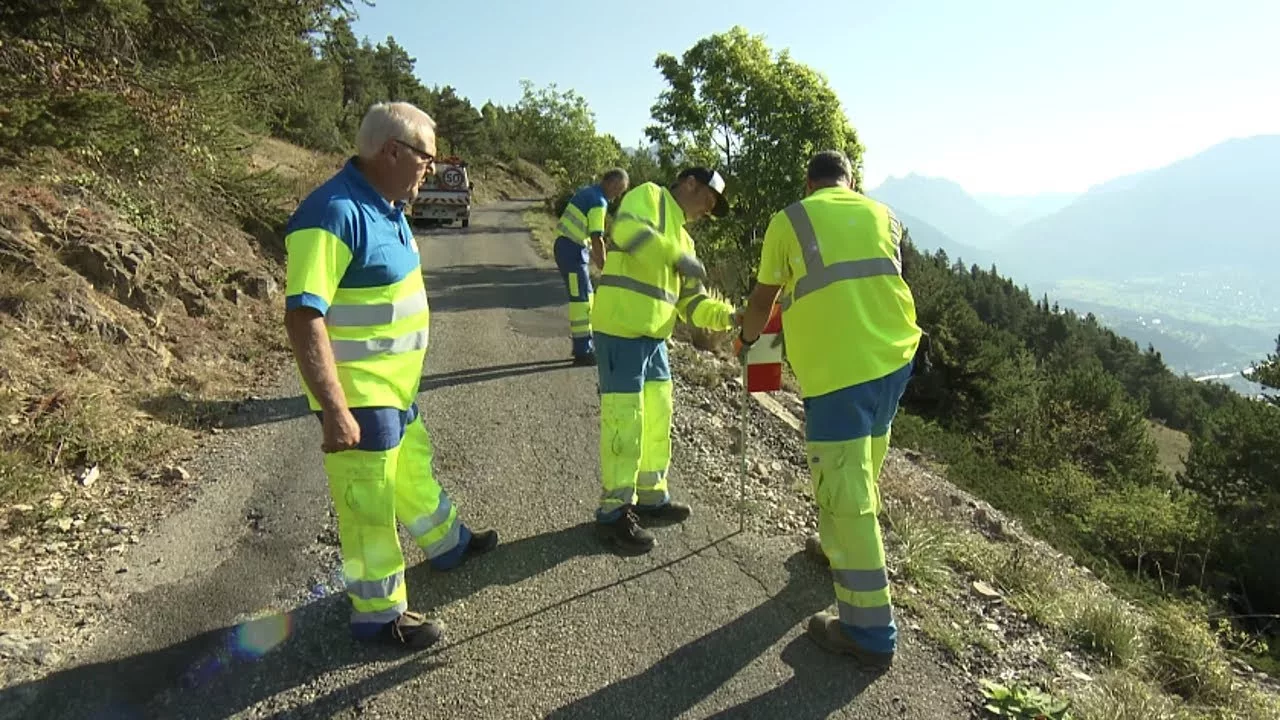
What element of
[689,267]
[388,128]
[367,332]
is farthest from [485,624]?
[388,128]

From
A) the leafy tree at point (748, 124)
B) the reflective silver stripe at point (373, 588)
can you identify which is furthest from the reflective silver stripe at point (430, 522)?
the leafy tree at point (748, 124)

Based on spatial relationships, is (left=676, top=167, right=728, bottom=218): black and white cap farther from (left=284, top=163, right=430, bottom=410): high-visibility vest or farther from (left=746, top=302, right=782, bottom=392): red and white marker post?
(left=284, top=163, right=430, bottom=410): high-visibility vest

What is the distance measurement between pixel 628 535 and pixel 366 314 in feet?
6.19

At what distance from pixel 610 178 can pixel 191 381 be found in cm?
432

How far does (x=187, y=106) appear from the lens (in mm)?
6957

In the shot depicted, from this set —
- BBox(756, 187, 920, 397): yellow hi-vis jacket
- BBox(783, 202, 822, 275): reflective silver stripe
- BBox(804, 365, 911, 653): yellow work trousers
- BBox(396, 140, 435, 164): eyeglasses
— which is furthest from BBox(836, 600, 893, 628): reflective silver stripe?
BBox(396, 140, 435, 164): eyeglasses

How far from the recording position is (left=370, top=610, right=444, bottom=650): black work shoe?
275 cm

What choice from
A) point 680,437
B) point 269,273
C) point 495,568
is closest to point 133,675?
point 495,568

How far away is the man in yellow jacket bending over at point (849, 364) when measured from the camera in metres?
2.79

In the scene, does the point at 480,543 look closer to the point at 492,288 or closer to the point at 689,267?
the point at 689,267

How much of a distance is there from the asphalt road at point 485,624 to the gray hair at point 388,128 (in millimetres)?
2067

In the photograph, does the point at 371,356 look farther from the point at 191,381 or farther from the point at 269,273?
the point at 269,273

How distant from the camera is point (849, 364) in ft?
9.16

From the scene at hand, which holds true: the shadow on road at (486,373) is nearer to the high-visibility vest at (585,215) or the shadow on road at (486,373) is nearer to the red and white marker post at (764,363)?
the high-visibility vest at (585,215)
